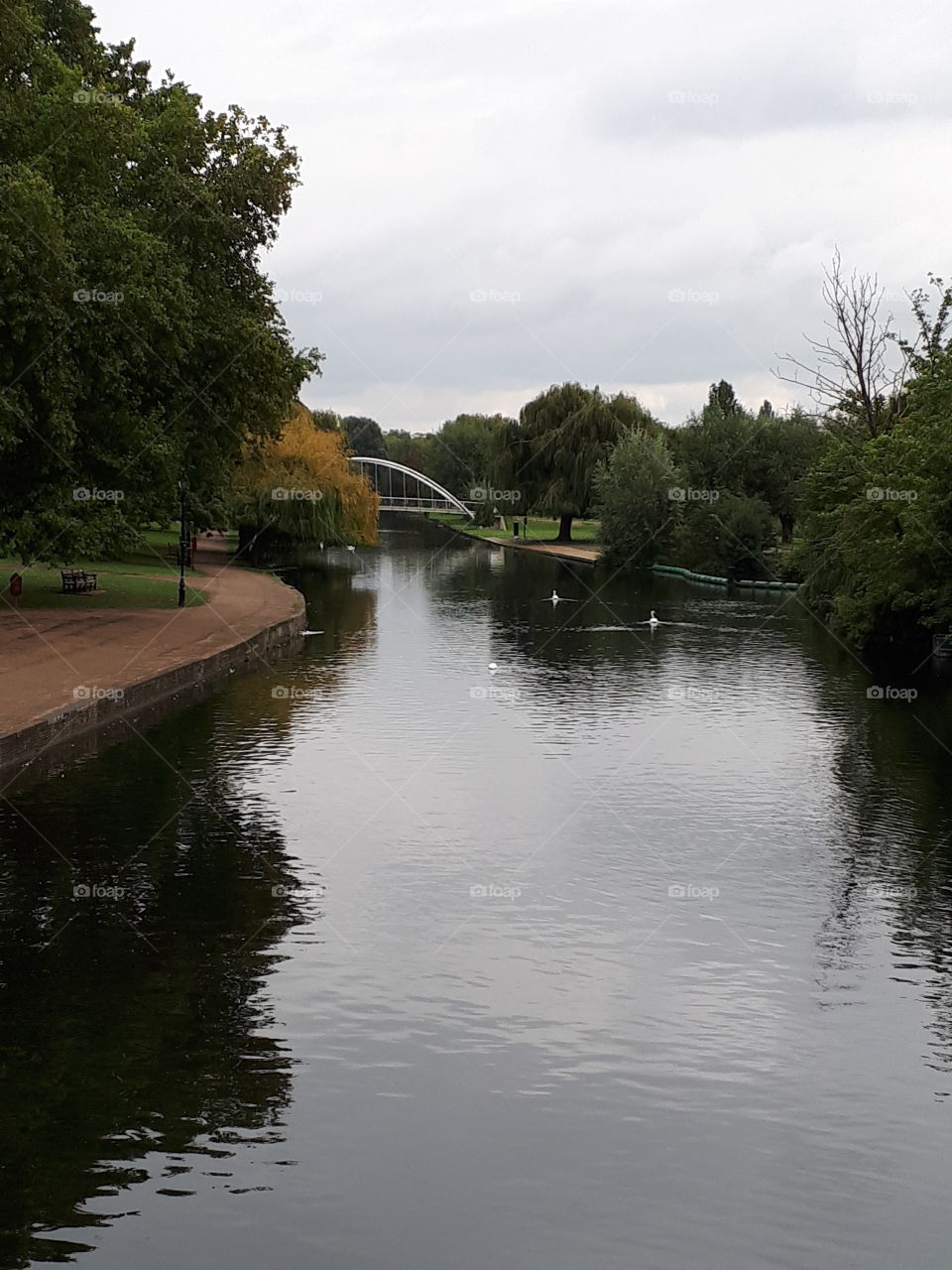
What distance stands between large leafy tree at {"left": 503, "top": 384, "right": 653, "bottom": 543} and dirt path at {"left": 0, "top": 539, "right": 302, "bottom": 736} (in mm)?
42320

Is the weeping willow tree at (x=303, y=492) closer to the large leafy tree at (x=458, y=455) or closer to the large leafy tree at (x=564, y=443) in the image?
the large leafy tree at (x=564, y=443)

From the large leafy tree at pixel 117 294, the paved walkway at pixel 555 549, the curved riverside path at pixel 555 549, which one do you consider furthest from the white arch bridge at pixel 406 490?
the large leafy tree at pixel 117 294

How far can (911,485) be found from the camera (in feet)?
109

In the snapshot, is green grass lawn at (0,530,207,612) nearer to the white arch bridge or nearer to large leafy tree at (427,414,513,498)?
the white arch bridge

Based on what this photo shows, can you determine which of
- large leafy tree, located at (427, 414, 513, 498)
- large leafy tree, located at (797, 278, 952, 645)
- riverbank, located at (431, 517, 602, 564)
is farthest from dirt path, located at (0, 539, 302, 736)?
large leafy tree, located at (427, 414, 513, 498)

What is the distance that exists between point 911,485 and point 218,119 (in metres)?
18.6

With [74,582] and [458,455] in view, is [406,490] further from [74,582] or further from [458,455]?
[74,582]

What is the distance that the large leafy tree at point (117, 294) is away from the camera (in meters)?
27.9

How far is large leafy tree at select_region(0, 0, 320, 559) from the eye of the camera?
2794 cm

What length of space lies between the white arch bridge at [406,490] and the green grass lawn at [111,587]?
3701 inches

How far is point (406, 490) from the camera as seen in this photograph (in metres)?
172

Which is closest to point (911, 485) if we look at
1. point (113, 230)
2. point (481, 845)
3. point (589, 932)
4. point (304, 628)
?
point (304, 628)

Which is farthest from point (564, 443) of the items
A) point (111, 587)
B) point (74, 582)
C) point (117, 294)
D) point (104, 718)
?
point (104, 718)

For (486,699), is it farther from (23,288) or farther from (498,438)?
(498,438)
